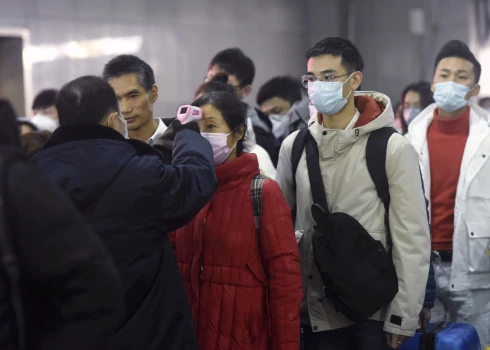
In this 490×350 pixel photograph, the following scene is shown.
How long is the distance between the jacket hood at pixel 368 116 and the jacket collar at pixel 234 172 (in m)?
0.39

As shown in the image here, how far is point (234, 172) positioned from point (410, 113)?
2997 mm

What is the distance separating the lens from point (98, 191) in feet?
6.76

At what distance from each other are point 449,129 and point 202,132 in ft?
5.31

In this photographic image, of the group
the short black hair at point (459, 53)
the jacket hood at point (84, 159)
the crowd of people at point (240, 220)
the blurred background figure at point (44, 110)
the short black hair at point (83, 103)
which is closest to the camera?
the crowd of people at point (240, 220)

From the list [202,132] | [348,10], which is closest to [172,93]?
[348,10]

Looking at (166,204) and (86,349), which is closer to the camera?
(86,349)

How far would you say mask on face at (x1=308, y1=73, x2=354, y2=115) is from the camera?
117 inches

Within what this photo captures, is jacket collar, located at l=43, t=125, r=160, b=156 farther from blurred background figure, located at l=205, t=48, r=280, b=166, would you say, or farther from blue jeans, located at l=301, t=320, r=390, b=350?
blurred background figure, located at l=205, t=48, r=280, b=166

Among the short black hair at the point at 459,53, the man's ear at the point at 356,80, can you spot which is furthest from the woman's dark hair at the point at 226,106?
the short black hair at the point at 459,53

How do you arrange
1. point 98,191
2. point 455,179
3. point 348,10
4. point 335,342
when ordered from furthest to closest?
1. point 348,10
2. point 455,179
3. point 335,342
4. point 98,191

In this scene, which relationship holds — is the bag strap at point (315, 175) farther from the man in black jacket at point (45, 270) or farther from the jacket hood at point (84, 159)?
the man in black jacket at point (45, 270)

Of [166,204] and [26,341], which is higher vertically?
[166,204]

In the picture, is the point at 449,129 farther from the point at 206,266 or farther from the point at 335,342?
the point at 206,266

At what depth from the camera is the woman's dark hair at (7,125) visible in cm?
148
